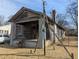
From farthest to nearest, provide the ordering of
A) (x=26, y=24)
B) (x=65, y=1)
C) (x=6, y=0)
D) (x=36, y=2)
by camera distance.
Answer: (x=26, y=24) → (x=6, y=0) → (x=36, y=2) → (x=65, y=1)

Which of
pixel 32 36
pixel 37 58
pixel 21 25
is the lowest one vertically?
pixel 37 58

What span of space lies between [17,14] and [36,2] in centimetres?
508

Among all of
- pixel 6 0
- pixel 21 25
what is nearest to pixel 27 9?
pixel 21 25

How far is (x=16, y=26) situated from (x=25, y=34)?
3.49ft

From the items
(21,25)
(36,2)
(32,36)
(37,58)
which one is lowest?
(37,58)

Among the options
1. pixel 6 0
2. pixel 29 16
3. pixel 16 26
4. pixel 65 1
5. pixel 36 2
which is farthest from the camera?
pixel 16 26

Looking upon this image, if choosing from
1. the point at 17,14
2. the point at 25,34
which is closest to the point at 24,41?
the point at 25,34

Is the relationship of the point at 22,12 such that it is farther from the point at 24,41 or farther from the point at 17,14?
the point at 24,41

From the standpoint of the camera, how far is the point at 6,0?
10.1m

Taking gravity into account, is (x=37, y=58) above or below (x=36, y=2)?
below

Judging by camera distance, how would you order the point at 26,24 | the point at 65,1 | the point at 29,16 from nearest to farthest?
the point at 65,1 < the point at 29,16 < the point at 26,24

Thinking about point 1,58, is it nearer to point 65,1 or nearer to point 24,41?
point 65,1

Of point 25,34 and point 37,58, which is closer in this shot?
point 37,58

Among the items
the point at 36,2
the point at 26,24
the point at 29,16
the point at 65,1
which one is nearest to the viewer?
Answer: the point at 65,1
